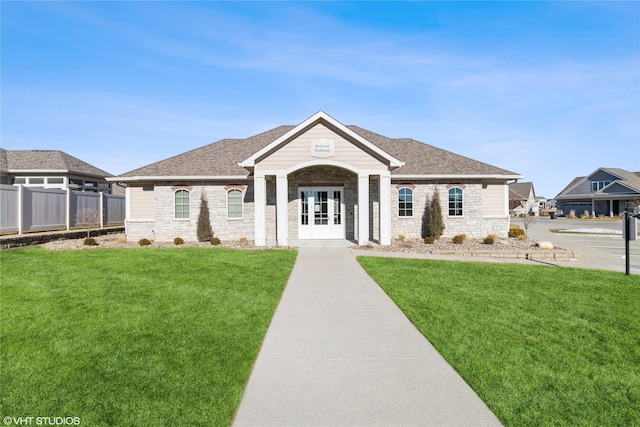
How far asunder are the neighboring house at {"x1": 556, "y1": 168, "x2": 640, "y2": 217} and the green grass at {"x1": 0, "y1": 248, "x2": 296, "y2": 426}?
50781 mm

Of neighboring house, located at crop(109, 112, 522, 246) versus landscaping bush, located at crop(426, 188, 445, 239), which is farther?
neighboring house, located at crop(109, 112, 522, 246)

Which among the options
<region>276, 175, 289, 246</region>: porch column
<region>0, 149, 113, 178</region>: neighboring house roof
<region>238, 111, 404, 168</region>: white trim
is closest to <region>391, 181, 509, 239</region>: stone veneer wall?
<region>238, 111, 404, 168</region>: white trim

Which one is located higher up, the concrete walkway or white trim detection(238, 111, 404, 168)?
white trim detection(238, 111, 404, 168)

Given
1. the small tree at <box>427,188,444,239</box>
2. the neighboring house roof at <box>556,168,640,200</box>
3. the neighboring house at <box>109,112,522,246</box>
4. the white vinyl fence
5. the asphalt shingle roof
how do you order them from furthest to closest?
1. the neighboring house roof at <box>556,168,640,200</box>
2. the asphalt shingle roof
3. the neighboring house at <box>109,112,522,246</box>
4. the small tree at <box>427,188,444,239</box>
5. the white vinyl fence

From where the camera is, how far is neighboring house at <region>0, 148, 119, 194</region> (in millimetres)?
23000

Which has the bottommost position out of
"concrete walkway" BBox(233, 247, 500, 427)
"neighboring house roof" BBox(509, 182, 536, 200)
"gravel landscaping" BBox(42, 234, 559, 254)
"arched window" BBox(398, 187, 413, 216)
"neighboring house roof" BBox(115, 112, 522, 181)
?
"concrete walkway" BBox(233, 247, 500, 427)

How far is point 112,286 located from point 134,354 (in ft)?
14.0

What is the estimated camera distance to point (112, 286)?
795cm

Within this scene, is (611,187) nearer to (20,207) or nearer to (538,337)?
(538,337)

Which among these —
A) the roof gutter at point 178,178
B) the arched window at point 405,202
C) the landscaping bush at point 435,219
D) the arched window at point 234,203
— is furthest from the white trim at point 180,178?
the landscaping bush at point 435,219

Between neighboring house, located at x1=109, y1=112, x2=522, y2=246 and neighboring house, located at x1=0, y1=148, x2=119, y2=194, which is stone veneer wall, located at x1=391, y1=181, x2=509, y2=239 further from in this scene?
neighboring house, located at x1=0, y1=148, x2=119, y2=194

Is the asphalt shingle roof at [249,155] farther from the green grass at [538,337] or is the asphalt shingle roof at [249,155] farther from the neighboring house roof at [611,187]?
the neighboring house roof at [611,187]

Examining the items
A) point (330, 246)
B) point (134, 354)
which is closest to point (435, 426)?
point (134, 354)

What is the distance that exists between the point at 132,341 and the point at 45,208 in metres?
16.8
